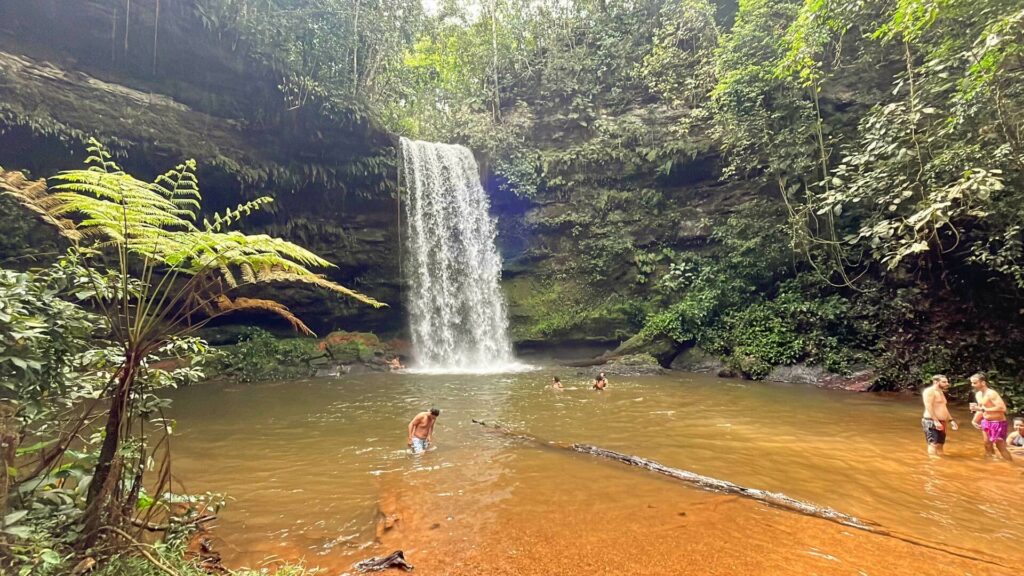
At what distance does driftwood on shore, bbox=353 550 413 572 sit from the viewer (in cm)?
339

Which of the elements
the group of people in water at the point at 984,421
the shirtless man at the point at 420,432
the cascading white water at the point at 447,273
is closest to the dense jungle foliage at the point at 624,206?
the cascading white water at the point at 447,273

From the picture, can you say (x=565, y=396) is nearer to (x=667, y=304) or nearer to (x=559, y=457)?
(x=559, y=457)

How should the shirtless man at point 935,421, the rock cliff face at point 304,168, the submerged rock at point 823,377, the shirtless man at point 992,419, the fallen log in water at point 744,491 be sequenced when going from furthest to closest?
the submerged rock at point 823,377 → the rock cliff face at point 304,168 → the shirtless man at point 935,421 → the shirtless man at point 992,419 → the fallen log in water at point 744,491

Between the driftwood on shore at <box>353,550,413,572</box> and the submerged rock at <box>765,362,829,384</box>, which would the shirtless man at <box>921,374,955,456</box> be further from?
the driftwood on shore at <box>353,550,413,572</box>

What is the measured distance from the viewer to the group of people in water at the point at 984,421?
588 centimetres

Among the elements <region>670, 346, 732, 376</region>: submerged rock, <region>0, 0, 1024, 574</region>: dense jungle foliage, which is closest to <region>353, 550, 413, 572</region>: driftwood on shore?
<region>0, 0, 1024, 574</region>: dense jungle foliage

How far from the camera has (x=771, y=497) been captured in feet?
14.6

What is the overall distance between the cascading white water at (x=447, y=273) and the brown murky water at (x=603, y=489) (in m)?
7.80

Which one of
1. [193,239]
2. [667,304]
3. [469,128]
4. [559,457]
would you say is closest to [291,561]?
[193,239]

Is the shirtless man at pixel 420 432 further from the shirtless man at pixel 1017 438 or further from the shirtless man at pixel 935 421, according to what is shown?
the shirtless man at pixel 1017 438

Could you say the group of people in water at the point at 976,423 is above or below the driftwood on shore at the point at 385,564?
above

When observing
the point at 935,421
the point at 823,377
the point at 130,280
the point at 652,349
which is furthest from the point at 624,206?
the point at 130,280

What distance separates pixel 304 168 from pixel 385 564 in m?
14.6

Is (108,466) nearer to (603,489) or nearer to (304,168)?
(603,489)
